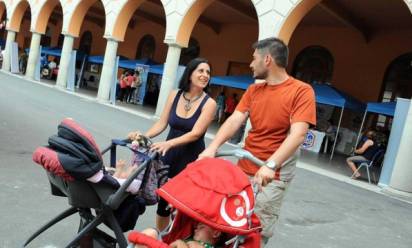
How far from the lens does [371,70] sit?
1861 centimetres

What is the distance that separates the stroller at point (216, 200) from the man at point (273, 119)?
0.51m

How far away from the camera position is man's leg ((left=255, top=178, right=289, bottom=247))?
3080 mm

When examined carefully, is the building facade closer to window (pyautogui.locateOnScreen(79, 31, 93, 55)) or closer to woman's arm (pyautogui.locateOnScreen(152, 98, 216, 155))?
window (pyautogui.locateOnScreen(79, 31, 93, 55))

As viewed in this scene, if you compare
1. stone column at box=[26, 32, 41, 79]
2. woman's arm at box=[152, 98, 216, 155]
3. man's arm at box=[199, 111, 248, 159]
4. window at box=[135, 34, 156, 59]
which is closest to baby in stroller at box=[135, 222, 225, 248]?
man's arm at box=[199, 111, 248, 159]

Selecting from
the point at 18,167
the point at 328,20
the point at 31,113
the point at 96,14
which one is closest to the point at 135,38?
the point at 96,14

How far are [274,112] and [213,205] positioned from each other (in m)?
1.04

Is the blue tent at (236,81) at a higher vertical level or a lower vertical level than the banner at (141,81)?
higher

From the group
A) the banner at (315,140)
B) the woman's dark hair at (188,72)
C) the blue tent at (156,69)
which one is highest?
the blue tent at (156,69)

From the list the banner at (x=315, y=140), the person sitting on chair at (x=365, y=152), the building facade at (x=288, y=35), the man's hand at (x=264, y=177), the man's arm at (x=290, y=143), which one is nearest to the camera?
the man's hand at (x=264, y=177)

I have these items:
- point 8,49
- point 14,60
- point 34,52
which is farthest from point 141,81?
point 8,49

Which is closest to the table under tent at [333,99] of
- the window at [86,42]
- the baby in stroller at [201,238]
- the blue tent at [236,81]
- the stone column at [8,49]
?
the blue tent at [236,81]

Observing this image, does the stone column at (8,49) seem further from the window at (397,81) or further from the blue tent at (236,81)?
the window at (397,81)

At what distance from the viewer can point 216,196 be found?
2.31 m

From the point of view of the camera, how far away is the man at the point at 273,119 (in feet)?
9.84
